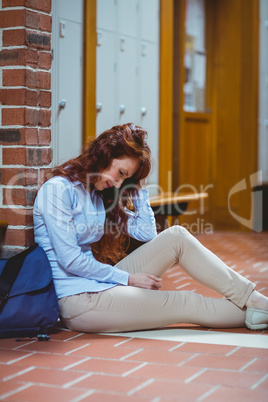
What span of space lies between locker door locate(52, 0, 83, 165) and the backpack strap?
4.74 ft

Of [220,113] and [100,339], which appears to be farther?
[220,113]

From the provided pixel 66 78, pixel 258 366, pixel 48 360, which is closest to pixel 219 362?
pixel 258 366

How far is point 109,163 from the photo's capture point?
9.11ft

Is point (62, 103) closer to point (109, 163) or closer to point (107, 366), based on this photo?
point (109, 163)

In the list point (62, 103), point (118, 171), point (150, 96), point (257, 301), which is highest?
point (150, 96)

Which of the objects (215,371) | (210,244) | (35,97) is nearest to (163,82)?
(210,244)

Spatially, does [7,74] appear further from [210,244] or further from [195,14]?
[195,14]

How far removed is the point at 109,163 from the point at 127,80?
2280 mm

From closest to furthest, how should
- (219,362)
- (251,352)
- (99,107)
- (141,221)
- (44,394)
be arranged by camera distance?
(44,394) → (219,362) → (251,352) → (141,221) → (99,107)

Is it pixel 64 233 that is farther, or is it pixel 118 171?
pixel 118 171

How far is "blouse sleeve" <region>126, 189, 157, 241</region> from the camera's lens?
9.94 feet

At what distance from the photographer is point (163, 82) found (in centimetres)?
541

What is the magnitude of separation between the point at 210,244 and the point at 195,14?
237cm

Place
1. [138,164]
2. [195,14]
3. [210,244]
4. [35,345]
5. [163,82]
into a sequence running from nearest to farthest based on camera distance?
[35,345]
[138,164]
[163,82]
[210,244]
[195,14]
